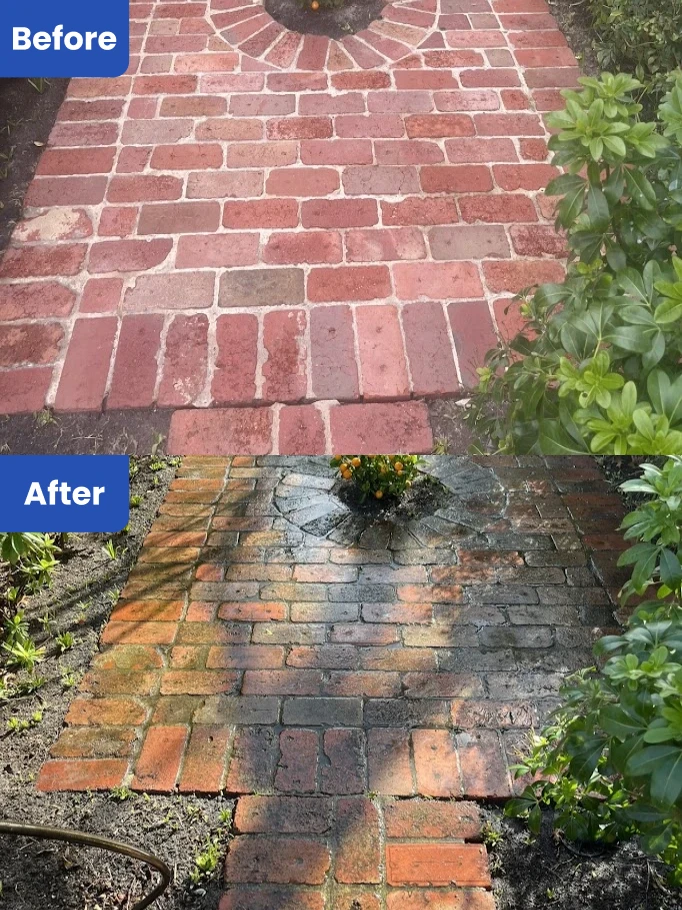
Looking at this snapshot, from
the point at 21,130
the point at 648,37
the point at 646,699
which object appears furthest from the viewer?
the point at 21,130

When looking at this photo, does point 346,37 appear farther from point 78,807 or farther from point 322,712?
point 78,807

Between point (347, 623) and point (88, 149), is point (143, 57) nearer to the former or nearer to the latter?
point (88, 149)

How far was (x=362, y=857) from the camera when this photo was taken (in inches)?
47.3

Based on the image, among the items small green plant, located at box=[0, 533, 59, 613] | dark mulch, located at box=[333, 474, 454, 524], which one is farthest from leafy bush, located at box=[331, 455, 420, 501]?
small green plant, located at box=[0, 533, 59, 613]

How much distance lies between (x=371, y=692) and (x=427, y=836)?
24 centimetres

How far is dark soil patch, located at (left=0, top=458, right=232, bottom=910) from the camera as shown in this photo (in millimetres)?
1193

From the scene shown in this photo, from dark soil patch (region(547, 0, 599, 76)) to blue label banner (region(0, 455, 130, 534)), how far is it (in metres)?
1.09

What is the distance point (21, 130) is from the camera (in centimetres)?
136

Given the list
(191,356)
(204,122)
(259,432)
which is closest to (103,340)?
(191,356)

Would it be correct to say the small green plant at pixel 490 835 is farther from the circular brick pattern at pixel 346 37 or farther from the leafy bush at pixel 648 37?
the circular brick pattern at pixel 346 37

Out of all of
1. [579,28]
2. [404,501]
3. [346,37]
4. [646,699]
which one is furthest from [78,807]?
[579,28]

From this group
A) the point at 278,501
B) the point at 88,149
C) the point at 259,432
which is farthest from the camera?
the point at 88,149

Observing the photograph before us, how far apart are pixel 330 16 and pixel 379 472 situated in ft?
2.91

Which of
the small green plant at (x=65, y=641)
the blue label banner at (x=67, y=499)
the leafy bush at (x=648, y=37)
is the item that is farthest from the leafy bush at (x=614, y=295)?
the small green plant at (x=65, y=641)
